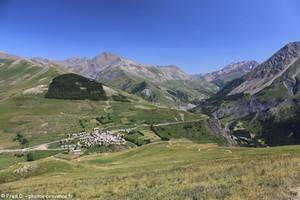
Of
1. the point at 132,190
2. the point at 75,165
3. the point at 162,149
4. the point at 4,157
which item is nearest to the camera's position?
the point at 132,190

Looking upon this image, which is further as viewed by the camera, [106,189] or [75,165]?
[75,165]

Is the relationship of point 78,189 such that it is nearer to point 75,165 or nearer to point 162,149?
point 75,165

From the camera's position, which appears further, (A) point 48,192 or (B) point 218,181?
(A) point 48,192

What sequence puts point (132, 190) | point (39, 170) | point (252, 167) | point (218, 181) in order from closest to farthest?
point (218, 181) → point (132, 190) → point (252, 167) → point (39, 170)

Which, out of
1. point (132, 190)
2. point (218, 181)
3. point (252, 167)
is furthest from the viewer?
point (252, 167)

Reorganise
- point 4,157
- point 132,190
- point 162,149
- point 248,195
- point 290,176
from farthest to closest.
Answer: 1. point 4,157
2. point 162,149
3. point 132,190
4. point 290,176
5. point 248,195

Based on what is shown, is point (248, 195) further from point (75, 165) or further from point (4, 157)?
point (4, 157)

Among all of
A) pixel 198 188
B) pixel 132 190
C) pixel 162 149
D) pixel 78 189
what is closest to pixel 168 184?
pixel 132 190

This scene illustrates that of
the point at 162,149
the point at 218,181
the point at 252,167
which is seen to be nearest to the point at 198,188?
the point at 218,181
